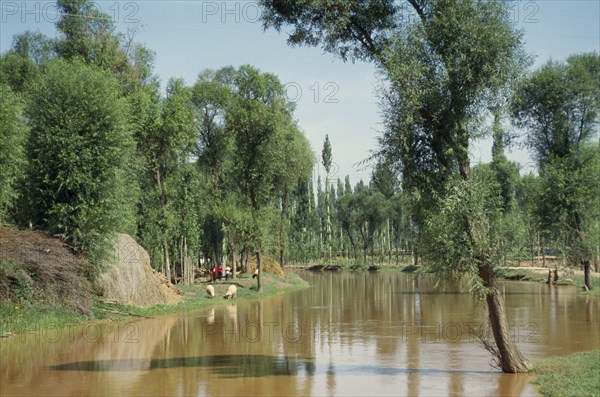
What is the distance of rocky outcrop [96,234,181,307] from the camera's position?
90.4 feet

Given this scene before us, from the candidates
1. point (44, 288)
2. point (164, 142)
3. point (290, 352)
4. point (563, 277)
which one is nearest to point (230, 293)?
point (164, 142)

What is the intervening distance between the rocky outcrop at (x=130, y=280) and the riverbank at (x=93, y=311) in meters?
0.59

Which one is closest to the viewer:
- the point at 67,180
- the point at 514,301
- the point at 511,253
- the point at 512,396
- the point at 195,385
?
the point at 512,396

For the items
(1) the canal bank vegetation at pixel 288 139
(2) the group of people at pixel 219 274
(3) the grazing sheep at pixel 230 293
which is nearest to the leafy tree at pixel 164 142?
(1) the canal bank vegetation at pixel 288 139

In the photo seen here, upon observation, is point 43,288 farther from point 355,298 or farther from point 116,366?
point 355,298

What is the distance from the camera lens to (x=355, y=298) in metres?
39.7

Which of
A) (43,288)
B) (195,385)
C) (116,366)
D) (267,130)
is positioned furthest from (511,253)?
(267,130)

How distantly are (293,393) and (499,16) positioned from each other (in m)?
10.3

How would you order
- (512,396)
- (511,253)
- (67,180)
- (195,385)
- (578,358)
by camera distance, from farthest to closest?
(67,180) < (578,358) < (511,253) < (195,385) < (512,396)

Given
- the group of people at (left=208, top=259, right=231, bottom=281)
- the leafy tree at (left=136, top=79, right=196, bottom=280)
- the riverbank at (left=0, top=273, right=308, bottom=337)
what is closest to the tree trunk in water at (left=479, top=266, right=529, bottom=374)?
the riverbank at (left=0, top=273, right=308, bottom=337)

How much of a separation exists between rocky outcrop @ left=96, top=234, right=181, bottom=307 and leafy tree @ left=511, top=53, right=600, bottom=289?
2655cm

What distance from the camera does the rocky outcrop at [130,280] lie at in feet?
90.4

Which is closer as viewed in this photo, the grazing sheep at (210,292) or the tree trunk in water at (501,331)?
the tree trunk in water at (501,331)

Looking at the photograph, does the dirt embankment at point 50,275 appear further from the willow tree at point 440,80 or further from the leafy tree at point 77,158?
the willow tree at point 440,80
